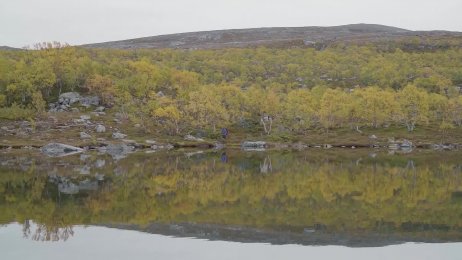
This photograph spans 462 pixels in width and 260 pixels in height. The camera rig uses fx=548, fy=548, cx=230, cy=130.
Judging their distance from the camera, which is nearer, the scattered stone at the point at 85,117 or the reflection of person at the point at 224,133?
the reflection of person at the point at 224,133

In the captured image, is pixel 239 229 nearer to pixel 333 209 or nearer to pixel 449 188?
pixel 333 209

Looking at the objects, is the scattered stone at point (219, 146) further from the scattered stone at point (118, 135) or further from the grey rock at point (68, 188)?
the grey rock at point (68, 188)

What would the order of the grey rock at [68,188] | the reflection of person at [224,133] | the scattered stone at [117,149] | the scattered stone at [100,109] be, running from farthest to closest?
the scattered stone at [100,109], the reflection of person at [224,133], the scattered stone at [117,149], the grey rock at [68,188]

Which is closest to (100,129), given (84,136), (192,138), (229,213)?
(84,136)

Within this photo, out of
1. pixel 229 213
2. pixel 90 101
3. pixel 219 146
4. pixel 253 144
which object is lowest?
pixel 253 144

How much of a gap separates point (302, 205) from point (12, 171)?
36.7 meters

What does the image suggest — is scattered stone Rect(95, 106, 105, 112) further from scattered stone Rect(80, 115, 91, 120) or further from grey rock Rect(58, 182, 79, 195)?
grey rock Rect(58, 182, 79, 195)

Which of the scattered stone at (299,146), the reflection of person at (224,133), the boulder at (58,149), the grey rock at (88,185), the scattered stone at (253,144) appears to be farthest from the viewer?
the reflection of person at (224,133)

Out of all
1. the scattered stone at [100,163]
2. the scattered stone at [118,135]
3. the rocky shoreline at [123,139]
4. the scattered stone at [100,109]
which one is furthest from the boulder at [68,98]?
the scattered stone at [100,163]

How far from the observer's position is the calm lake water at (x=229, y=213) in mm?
25891

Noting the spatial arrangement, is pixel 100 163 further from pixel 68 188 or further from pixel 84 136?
pixel 84 136

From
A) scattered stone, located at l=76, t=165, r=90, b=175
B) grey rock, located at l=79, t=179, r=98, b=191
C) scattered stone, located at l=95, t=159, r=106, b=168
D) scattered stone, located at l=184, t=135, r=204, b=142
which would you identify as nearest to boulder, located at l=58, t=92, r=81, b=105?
scattered stone, located at l=184, t=135, r=204, b=142

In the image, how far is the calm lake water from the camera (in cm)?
2589

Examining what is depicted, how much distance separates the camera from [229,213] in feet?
118
